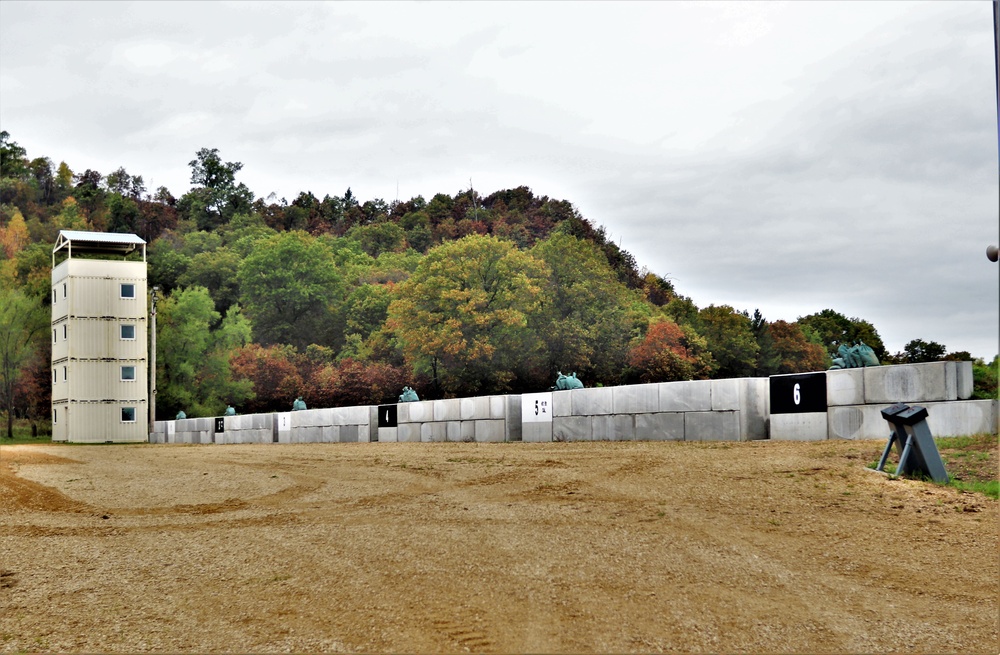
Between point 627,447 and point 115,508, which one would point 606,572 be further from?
point 627,447

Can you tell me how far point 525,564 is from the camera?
8.26 meters

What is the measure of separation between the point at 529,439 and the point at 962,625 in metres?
17.4

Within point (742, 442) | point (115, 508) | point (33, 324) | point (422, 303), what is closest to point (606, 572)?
point (115, 508)

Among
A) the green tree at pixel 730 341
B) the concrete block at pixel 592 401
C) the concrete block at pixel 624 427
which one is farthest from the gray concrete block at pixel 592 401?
the green tree at pixel 730 341

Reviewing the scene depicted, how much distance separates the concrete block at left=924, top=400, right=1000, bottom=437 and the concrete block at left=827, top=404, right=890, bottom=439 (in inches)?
38.8

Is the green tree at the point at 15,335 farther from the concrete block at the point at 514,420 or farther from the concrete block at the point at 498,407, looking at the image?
the concrete block at the point at 514,420

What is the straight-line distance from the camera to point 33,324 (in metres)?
61.9

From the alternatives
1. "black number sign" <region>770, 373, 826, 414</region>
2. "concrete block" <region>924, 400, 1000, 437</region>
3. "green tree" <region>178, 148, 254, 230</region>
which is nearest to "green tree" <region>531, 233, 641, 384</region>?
"black number sign" <region>770, 373, 826, 414</region>

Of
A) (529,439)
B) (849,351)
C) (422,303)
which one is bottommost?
(529,439)

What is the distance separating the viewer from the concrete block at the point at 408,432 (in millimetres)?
29281

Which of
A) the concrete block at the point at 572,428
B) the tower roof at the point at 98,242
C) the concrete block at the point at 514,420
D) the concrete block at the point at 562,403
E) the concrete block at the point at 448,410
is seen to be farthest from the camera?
the tower roof at the point at 98,242

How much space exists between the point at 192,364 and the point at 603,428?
50.1 m

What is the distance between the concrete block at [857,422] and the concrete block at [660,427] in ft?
11.1

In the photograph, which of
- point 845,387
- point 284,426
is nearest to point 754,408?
point 845,387
